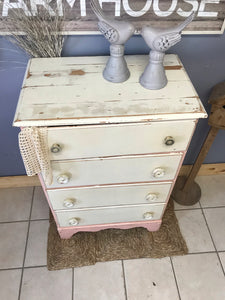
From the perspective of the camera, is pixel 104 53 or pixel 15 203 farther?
pixel 15 203

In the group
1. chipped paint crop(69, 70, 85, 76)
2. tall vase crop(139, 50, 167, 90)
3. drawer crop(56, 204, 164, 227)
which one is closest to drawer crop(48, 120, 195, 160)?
tall vase crop(139, 50, 167, 90)

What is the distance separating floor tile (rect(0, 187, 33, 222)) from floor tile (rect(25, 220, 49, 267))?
99 mm

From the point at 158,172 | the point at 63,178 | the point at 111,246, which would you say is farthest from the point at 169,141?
the point at 111,246

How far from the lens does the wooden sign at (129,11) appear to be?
97 centimetres

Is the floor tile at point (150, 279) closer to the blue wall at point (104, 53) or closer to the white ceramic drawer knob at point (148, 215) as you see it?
the white ceramic drawer knob at point (148, 215)

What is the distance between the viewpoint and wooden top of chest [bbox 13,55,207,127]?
83cm

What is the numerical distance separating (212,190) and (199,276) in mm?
585

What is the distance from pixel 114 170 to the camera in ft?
3.39

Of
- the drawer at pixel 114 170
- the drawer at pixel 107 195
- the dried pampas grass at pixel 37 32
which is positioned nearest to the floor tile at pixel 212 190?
the drawer at pixel 107 195

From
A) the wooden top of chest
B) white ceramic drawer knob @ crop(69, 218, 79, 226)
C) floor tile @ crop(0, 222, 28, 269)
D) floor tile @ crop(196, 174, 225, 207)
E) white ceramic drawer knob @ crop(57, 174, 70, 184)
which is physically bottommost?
floor tile @ crop(0, 222, 28, 269)

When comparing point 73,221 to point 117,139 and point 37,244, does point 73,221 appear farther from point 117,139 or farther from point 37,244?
point 117,139

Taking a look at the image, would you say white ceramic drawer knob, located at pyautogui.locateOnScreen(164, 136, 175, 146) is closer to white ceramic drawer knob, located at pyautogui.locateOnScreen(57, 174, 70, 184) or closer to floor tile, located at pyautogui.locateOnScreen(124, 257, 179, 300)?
white ceramic drawer knob, located at pyautogui.locateOnScreen(57, 174, 70, 184)

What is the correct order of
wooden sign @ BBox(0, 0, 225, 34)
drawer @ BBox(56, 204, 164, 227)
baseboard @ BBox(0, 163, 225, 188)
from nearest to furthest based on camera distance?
wooden sign @ BBox(0, 0, 225, 34) < drawer @ BBox(56, 204, 164, 227) < baseboard @ BBox(0, 163, 225, 188)

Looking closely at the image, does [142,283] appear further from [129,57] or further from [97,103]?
[129,57]
